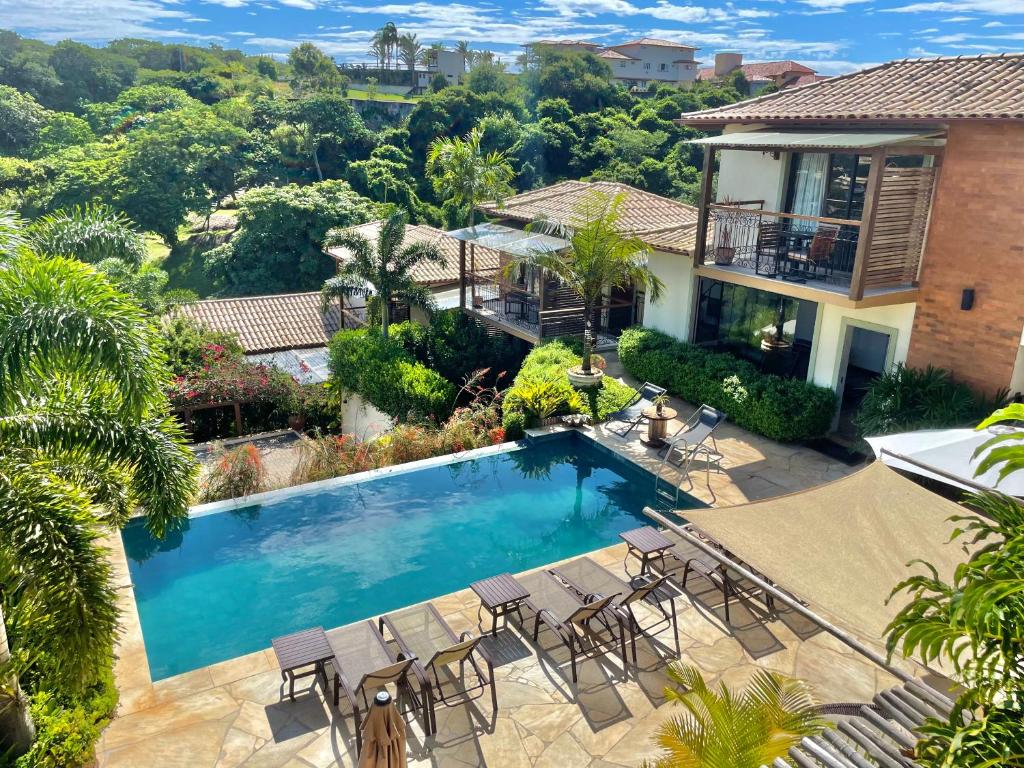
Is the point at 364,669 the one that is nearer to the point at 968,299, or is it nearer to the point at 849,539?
the point at 849,539

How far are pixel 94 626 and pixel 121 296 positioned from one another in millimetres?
3096

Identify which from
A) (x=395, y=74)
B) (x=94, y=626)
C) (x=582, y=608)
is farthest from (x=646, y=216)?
(x=395, y=74)

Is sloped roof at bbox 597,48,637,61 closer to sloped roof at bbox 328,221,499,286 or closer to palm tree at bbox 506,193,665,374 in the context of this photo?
sloped roof at bbox 328,221,499,286

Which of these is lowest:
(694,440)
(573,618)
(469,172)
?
(694,440)

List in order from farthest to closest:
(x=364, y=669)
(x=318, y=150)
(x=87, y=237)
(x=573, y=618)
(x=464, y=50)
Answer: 1. (x=464, y=50)
2. (x=318, y=150)
3. (x=87, y=237)
4. (x=573, y=618)
5. (x=364, y=669)

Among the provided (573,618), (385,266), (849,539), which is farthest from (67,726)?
(385,266)

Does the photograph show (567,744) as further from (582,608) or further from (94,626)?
(94,626)

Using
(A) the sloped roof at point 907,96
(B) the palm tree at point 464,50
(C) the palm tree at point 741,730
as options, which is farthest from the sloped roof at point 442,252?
(B) the palm tree at point 464,50

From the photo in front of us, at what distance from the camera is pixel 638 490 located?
14.5 meters

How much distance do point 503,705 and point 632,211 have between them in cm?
1708

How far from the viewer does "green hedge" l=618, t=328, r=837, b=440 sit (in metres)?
15.7

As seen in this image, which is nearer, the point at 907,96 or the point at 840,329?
the point at 907,96

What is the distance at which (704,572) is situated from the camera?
32.9 feet

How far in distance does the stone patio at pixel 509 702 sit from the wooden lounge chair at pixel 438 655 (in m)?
0.18
